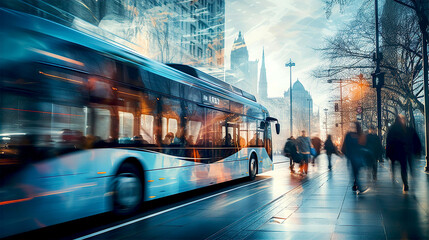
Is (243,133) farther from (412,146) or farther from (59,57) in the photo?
(59,57)

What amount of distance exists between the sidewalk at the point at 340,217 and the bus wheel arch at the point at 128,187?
215 centimetres

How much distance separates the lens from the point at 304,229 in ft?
22.3

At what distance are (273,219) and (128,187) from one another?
8.84ft

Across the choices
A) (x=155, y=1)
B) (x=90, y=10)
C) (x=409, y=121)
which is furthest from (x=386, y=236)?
(x=155, y=1)

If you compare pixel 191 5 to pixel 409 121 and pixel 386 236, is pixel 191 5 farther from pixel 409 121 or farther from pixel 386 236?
pixel 386 236

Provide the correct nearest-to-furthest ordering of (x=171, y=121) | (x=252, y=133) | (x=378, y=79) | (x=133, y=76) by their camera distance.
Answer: (x=133, y=76) → (x=171, y=121) → (x=252, y=133) → (x=378, y=79)

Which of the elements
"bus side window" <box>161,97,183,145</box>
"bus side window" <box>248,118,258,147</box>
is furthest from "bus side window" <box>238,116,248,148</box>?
"bus side window" <box>161,97,183,145</box>

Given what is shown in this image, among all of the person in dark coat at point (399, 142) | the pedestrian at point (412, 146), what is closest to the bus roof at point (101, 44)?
the person in dark coat at point (399, 142)

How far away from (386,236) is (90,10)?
37.9 meters

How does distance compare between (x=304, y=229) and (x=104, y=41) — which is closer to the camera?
(x=304, y=229)

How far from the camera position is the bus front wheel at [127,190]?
7844mm

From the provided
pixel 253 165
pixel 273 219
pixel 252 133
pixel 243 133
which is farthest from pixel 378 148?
pixel 273 219

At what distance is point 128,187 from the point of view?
809cm

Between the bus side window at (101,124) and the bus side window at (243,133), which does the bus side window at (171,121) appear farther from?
the bus side window at (243,133)
